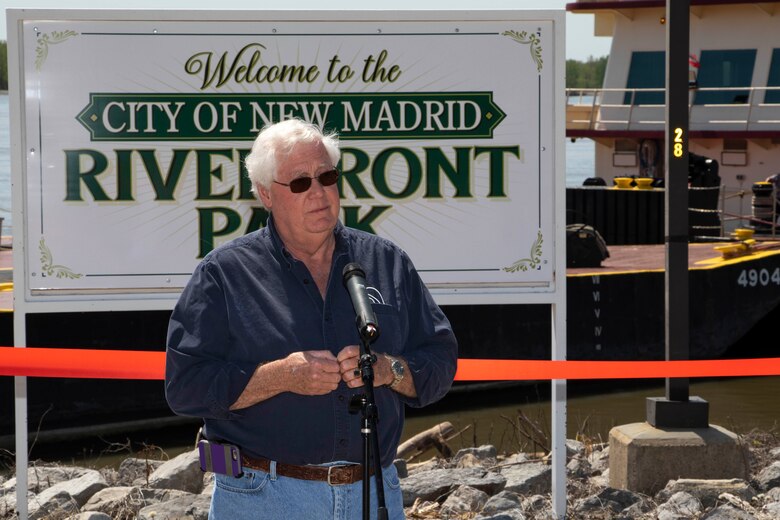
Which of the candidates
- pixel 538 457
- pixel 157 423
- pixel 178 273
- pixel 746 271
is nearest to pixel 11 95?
pixel 178 273

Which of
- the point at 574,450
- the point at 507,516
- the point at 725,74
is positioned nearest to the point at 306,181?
the point at 507,516

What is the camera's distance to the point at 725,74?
26.9 metres

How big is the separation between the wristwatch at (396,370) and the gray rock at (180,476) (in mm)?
4096

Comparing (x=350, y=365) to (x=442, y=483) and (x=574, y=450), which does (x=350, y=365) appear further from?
(x=574, y=450)

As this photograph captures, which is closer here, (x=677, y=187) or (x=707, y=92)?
(x=677, y=187)

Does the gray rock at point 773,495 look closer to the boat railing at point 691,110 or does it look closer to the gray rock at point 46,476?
the gray rock at point 46,476

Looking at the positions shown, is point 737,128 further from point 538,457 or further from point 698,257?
point 538,457

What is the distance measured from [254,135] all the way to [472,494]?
6.81 feet

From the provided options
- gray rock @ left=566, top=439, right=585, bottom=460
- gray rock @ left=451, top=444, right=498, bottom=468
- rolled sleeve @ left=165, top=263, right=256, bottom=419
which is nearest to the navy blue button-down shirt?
rolled sleeve @ left=165, top=263, right=256, bottom=419

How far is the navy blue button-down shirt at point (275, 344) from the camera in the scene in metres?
3.25

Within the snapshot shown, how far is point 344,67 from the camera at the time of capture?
579 centimetres

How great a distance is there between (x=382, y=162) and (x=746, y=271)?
1264cm

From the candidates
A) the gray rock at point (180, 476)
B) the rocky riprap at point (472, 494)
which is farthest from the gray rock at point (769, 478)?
the gray rock at point (180, 476)

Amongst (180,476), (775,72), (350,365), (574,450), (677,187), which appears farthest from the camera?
(775,72)
